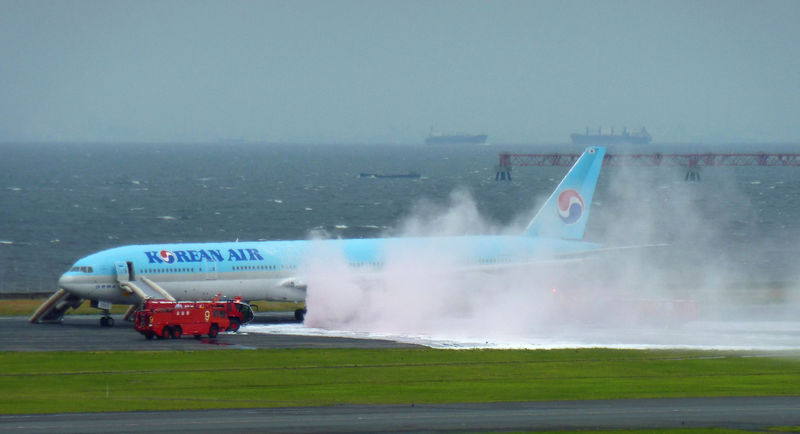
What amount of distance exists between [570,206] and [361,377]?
39429mm

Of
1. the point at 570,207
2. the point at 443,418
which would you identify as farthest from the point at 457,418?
the point at 570,207

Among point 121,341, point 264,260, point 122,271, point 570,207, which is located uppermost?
point 570,207

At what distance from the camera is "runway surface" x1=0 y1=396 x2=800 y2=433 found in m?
39.2

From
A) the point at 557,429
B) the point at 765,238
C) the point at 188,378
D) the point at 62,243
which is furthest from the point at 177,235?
the point at 557,429

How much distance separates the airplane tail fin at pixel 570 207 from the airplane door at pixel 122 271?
2987 centimetres

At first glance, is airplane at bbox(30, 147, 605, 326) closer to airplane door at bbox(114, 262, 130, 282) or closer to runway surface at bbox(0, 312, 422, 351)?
airplane door at bbox(114, 262, 130, 282)

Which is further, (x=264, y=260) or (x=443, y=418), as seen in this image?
(x=264, y=260)

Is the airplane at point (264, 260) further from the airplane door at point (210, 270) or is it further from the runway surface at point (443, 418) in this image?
the runway surface at point (443, 418)

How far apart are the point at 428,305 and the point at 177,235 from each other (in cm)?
10666

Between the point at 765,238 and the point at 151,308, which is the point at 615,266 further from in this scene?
the point at 765,238

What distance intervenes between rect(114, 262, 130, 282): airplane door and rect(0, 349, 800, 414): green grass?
15.8 metres

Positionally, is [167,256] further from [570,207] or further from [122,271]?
[570,207]

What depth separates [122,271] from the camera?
3017 inches

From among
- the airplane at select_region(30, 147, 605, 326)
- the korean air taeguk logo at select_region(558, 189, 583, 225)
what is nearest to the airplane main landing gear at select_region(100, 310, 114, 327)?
the airplane at select_region(30, 147, 605, 326)
